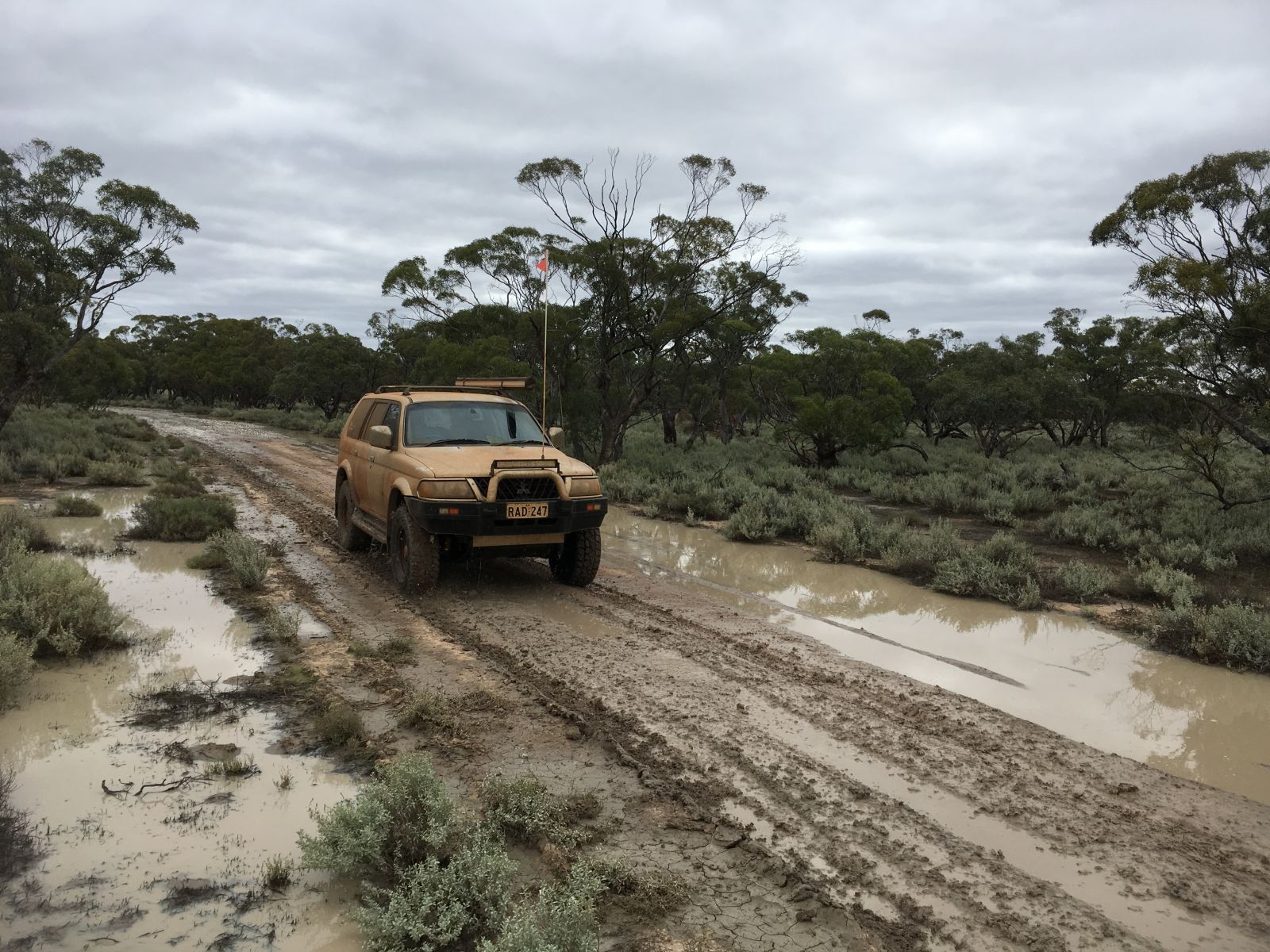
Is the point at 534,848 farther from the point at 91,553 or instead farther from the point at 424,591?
the point at 91,553

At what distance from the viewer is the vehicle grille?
25.2ft

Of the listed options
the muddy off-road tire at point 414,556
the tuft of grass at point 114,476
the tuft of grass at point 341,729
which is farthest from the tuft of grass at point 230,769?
the tuft of grass at point 114,476

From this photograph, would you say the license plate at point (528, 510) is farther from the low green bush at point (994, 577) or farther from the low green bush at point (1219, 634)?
the low green bush at point (1219, 634)

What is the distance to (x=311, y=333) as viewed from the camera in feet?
208

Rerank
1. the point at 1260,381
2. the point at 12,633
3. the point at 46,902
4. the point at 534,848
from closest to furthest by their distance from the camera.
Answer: the point at 46,902
the point at 534,848
the point at 12,633
the point at 1260,381

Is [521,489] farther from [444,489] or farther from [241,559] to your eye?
[241,559]

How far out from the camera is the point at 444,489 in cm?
755

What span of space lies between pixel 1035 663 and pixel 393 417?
696 centimetres

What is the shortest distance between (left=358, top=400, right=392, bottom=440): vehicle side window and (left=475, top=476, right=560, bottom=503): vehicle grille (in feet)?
8.27

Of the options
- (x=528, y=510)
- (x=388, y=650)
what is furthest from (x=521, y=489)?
(x=388, y=650)

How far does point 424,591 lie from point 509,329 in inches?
777

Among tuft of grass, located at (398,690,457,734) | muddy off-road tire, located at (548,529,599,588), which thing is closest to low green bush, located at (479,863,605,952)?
tuft of grass, located at (398,690,457,734)

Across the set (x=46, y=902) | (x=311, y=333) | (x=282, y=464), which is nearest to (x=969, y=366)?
(x=282, y=464)

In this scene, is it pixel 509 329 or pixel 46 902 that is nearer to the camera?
pixel 46 902
